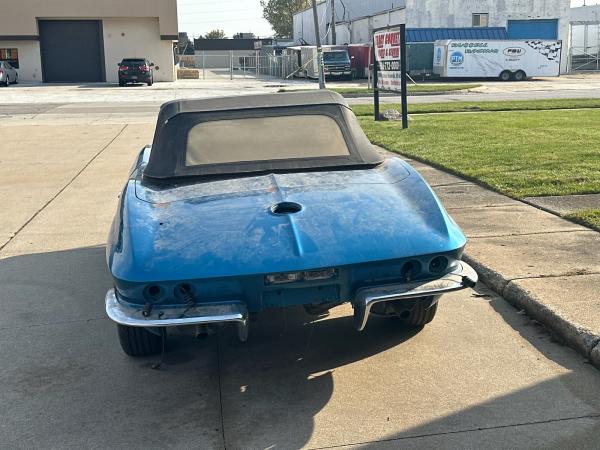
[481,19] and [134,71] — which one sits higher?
[481,19]

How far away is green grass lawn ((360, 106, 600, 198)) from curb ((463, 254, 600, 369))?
9.67ft

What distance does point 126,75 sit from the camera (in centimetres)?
4312

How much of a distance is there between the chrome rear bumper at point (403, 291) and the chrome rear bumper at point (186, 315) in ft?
2.04

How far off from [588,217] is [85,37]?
4687cm

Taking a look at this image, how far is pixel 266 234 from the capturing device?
13.6 ft

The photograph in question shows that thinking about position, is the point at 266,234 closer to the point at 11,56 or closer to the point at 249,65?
the point at 11,56

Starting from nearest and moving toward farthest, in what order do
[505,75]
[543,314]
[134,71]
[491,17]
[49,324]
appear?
1. [543,314]
2. [49,324]
3. [134,71]
4. [505,75]
5. [491,17]

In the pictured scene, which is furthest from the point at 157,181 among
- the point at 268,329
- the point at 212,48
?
the point at 212,48

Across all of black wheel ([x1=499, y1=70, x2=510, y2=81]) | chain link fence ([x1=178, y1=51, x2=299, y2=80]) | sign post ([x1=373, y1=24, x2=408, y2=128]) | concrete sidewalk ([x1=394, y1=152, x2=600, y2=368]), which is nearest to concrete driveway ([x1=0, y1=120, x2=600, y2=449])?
concrete sidewalk ([x1=394, y1=152, x2=600, y2=368])

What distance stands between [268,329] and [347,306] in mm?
679

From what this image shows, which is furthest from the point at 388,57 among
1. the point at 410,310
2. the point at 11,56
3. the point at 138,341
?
the point at 11,56

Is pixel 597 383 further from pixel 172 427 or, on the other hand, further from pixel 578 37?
pixel 578 37

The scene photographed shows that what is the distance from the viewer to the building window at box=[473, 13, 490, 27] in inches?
2117

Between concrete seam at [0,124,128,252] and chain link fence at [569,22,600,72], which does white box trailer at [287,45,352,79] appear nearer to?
chain link fence at [569,22,600,72]
